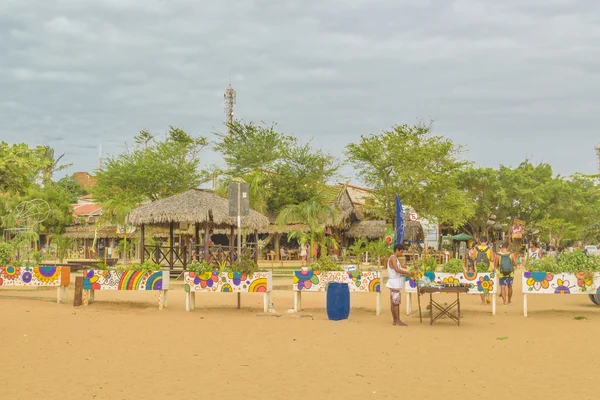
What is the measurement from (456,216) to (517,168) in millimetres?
14435

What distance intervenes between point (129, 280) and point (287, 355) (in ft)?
21.4

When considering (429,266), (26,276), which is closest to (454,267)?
(429,266)

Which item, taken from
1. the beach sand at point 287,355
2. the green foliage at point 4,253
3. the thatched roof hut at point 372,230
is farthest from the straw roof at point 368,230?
the green foliage at point 4,253

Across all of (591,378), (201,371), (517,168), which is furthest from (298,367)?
(517,168)

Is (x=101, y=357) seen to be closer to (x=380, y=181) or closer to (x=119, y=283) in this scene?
(x=119, y=283)

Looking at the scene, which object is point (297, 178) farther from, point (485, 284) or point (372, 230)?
point (485, 284)

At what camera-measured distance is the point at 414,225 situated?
4181 cm

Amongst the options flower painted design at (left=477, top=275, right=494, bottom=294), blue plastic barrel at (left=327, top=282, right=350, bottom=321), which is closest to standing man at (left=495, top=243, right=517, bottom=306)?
flower painted design at (left=477, top=275, right=494, bottom=294)

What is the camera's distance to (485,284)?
13.2 m

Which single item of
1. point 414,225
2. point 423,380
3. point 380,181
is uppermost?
point 380,181

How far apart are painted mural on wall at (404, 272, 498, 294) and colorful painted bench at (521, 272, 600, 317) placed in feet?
2.09

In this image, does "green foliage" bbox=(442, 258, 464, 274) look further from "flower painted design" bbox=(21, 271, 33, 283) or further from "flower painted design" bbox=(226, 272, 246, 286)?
"flower painted design" bbox=(21, 271, 33, 283)

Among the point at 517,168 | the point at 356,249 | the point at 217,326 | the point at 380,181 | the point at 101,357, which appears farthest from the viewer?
the point at 517,168

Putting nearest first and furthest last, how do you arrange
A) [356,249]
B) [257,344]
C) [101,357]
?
1. [101,357]
2. [257,344]
3. [356,249]
